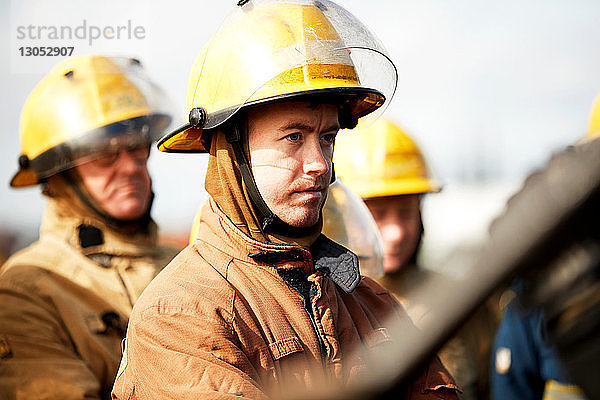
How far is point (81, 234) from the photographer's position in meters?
4.69

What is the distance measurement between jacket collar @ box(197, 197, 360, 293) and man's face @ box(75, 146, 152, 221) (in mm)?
2172

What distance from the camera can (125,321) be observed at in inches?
169

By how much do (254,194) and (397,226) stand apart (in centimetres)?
311

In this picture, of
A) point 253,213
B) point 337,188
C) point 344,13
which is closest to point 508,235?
point 253,213

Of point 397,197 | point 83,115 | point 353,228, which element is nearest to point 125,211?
point 83,115


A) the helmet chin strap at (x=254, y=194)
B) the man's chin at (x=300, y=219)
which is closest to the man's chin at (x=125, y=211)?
the helmet chin strap at (x=254, y=194)

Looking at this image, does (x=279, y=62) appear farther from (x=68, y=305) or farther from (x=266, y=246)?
(x=68, y=305)

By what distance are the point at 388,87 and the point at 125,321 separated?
1.95 meters

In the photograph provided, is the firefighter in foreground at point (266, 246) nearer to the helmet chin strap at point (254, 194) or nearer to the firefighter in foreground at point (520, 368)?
A: the helmet chin strap at point (254, 194)

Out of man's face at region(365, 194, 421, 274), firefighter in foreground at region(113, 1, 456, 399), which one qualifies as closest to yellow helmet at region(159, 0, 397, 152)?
firefighter in foreground at region(113, 1, 456, 399)

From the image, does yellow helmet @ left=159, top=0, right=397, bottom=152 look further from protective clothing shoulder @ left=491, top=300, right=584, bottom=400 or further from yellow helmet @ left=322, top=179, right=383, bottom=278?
protective clothing shoulder @ left=491, top=300, right=584, bottom=400

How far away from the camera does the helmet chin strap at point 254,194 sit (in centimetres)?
257

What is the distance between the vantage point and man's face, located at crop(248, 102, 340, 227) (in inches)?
101

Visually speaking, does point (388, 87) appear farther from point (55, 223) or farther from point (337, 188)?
point (55, 223)
